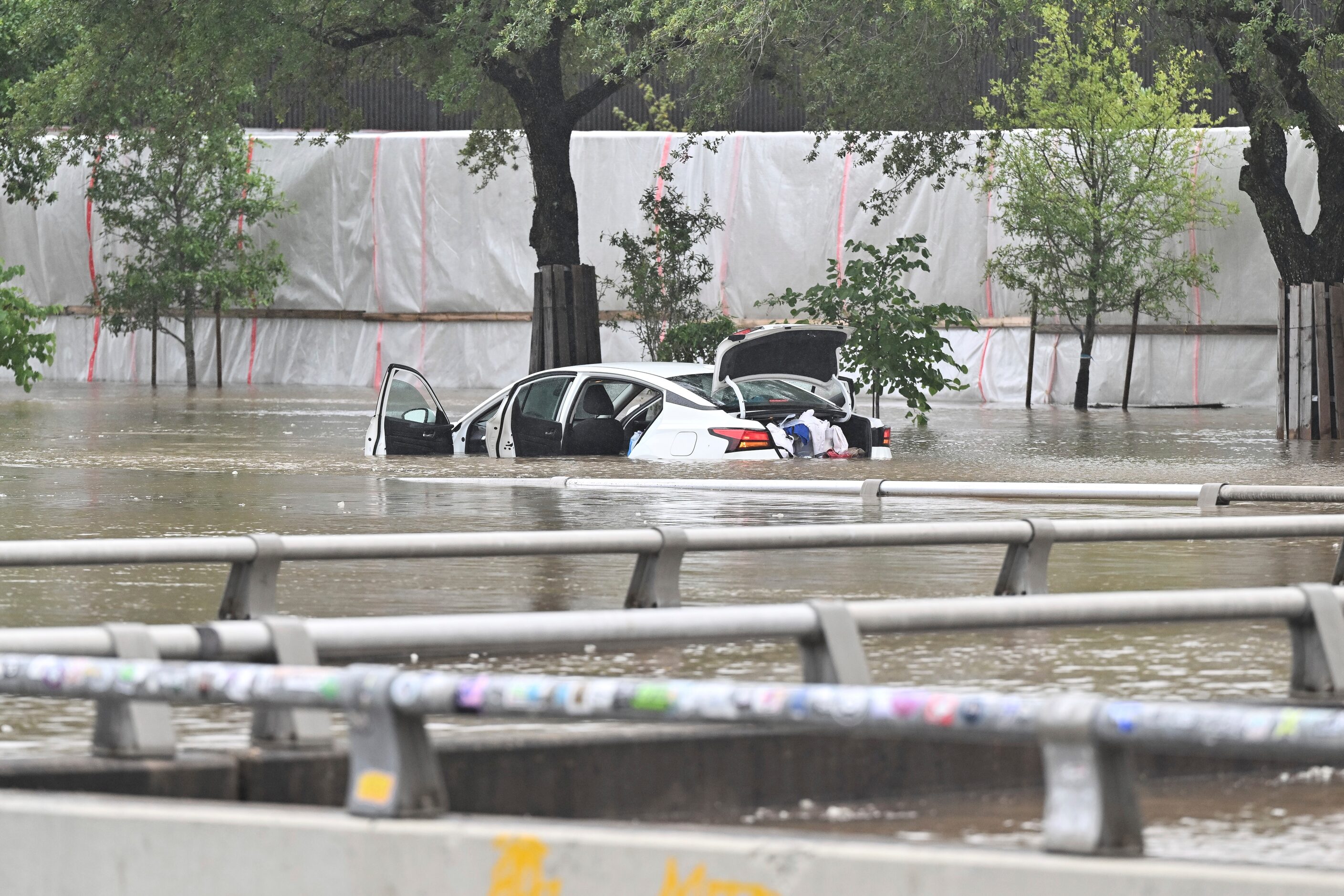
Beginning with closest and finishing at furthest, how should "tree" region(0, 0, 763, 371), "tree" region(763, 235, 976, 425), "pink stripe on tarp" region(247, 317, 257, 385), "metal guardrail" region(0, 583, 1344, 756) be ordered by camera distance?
"metal guardrail" region(0, 583, 1344, 756) < "tree" region(0, 0, 763, 371) < "tree" region(763, 235, 976, 425) < "pink stripe on tarp" region(247, 317, 257, 385)

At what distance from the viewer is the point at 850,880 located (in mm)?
3586

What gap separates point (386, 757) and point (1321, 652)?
2934 mm

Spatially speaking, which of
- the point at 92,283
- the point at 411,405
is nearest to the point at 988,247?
the point at 92,283

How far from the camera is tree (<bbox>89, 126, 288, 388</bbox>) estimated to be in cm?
4125

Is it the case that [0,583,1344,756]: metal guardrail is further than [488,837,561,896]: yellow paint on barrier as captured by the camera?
Yes

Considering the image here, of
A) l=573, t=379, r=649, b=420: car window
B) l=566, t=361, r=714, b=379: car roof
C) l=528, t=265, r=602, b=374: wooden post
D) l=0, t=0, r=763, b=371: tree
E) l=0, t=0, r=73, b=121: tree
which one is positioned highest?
l=0, t=0, r=73, b=121: tree

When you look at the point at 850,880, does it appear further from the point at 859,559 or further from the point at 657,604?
the point at 859,559

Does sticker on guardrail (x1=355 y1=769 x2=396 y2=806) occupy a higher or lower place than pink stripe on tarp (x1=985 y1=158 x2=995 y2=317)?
lower

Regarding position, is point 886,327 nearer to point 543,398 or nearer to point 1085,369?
point 543,398

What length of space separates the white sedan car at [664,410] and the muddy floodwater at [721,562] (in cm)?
43

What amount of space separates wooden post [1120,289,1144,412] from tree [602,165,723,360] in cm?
697

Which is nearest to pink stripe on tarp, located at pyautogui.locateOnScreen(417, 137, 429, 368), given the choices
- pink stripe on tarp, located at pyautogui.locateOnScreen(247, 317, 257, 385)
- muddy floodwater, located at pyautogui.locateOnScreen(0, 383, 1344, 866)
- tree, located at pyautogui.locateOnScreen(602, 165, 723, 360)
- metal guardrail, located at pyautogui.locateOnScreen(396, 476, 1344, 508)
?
pink stripe on tarp, located at pyautogui.locateOnScreen(247, 317, 257, 385)

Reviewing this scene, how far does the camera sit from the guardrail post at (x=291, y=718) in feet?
15.9

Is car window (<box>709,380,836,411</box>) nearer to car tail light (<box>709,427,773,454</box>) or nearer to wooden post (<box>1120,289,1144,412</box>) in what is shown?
car tail light (<box>709,427,773,454</box>)
